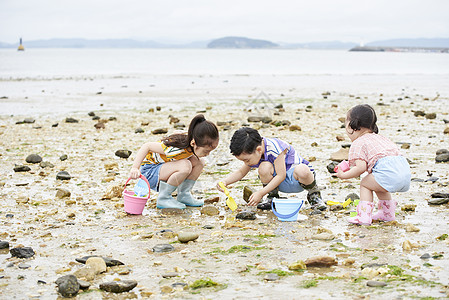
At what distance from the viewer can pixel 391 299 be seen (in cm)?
304

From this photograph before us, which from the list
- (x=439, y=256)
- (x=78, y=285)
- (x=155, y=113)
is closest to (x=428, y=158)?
(x=439, y=256)

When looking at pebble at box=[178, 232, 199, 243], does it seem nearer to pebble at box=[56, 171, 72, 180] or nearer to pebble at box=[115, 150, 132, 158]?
pebble at box=[56, 171, 72, 180]

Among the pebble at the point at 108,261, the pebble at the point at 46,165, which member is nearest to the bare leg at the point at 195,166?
the pebble at the point at 108,261

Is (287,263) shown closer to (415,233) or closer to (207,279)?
(207,279)

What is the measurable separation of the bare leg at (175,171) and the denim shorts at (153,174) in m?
0.07

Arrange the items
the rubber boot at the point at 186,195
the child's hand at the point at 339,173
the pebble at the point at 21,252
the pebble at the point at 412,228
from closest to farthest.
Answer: the pebble at the point at 21,252
the pebble at the point at 412,228
the child's hand at the point at 339,173
the rubber boot at the point at 186,195

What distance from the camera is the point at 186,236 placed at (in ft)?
14.6

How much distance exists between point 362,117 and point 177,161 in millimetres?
2046

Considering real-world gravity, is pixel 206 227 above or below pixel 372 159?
below

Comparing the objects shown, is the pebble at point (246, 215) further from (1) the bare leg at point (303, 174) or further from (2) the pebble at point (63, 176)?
(2) the pebble at point (63, 176)

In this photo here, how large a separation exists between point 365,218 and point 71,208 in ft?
10.2

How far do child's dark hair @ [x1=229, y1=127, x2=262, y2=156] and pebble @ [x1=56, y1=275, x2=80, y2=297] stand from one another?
2.30 metres

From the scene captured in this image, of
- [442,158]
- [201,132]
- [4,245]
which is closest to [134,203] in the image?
[201,132]

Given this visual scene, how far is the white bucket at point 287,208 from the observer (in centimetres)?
501
